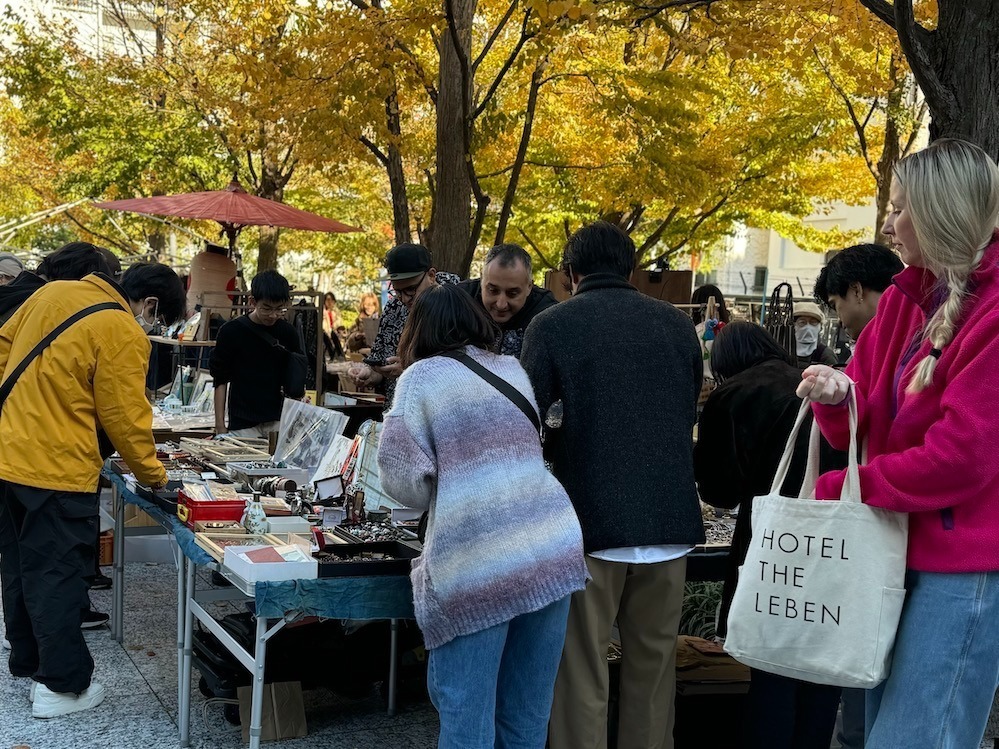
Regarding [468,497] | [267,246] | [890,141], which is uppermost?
[890,141]

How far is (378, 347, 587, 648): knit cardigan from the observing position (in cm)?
316

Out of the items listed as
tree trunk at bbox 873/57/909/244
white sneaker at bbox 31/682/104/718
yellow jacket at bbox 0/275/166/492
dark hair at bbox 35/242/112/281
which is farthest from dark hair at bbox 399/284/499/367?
tree trunk at bbox 873/57/909/244

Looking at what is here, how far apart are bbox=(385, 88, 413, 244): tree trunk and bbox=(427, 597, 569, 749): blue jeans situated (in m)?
8.54

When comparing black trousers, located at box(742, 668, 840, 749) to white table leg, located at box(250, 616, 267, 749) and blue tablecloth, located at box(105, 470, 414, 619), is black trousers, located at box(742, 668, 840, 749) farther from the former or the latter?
white table leg, located at box(250, 616, 267, 749)

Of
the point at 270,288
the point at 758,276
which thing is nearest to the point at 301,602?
the point at 270,288

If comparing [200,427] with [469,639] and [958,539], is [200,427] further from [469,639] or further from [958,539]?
[958,539]

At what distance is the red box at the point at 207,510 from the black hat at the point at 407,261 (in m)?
1.45

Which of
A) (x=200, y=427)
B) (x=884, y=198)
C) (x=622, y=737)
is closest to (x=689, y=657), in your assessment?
(x=622, y=737)

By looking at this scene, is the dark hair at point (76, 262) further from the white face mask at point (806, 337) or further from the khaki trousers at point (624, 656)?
the white face mask at point (806, 337)

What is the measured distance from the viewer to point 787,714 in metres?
3.83

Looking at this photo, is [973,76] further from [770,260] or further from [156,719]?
[770,260]

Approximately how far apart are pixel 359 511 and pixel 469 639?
1.41 m

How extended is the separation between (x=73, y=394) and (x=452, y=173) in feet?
18.1

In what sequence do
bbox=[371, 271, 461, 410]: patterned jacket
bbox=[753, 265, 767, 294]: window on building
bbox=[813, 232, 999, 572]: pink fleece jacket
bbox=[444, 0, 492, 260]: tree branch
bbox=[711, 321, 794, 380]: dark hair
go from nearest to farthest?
bbox=[813, 232, 999, 572]: pink fleece jacket < bbox=[711, 321, 794, 380]: dark hair < bbox=[371, 271, 461, 410]: patterned jacket < bbox=[444, 0, 492, 260]: tree branch < bbox=[753, 265, 767, 294]: window on building
